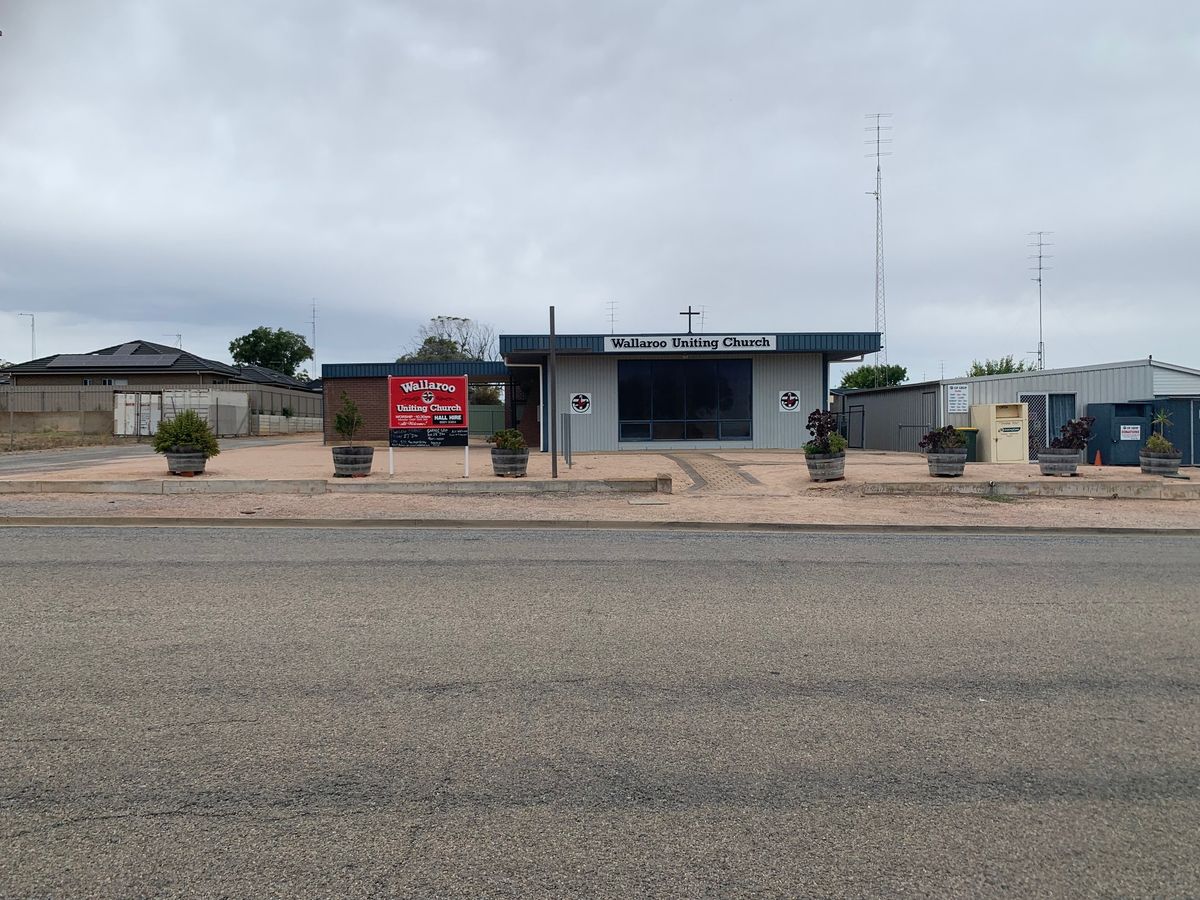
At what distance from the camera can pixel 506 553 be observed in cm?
981

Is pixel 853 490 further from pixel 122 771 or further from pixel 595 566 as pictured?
pixel 122 771

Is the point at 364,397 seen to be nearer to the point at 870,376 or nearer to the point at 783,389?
the point at 783,389

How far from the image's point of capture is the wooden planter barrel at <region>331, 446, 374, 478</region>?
58.6 ft

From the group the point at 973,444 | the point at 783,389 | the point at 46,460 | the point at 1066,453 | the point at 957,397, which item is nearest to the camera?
the point at 1066,453

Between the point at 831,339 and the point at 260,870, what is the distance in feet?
84.5

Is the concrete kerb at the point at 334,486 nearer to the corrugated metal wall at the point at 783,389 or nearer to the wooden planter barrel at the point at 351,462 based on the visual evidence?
the wooden planter barrel at the point at 351,462

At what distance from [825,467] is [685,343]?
9.72 m

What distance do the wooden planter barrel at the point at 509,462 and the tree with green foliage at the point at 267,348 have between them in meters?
78.4

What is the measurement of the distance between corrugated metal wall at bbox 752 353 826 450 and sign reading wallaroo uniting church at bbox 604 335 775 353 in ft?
4.61

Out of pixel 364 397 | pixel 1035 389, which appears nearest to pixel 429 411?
pixel 1035 389

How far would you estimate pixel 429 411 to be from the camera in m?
18.2

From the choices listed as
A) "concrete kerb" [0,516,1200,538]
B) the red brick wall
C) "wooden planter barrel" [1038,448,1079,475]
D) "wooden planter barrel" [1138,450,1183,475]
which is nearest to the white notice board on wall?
"wooden planter barrel" [1138,450,1183,475]

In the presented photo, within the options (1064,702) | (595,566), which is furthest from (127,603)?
(1064,702)

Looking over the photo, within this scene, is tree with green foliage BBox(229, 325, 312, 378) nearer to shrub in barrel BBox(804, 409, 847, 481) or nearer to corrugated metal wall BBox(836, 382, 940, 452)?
corrugated metal wall BBox(836, 382, 940, 452)
